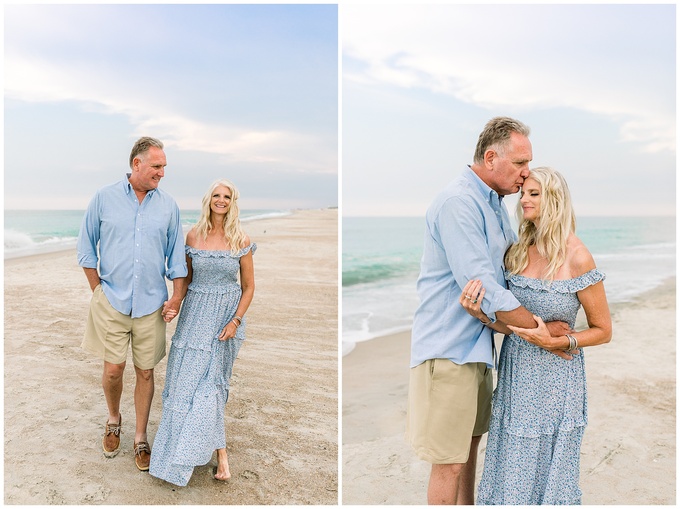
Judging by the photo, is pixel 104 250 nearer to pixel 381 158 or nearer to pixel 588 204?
pixel 381 158

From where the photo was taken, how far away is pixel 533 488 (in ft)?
8.91

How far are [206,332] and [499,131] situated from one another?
2084 mm

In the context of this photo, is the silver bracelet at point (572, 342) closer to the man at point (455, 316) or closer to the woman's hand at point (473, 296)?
the man at point (455, 316)

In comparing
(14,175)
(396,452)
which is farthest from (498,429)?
(14,175)

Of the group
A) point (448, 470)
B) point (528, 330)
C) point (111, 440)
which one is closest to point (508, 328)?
point (528, 330)

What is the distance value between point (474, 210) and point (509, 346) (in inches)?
26.2

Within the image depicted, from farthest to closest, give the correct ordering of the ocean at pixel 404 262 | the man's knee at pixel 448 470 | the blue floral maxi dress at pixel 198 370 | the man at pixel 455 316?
the ocean at pixel 404 262
the blue floral maxi dress at pixel 198 370
the man's knee at pixel 448 470
the man at pixel 455 316

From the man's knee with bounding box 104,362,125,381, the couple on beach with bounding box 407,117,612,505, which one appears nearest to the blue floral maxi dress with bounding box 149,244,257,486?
the man's knee with bounding box 104,362,125,381

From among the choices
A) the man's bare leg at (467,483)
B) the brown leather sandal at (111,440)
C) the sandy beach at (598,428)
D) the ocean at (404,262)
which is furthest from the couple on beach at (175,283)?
A: the ocean at (404,262)

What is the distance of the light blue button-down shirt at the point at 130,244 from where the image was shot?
11.9 ft

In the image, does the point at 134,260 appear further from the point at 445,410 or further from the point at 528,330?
the point at 528,330

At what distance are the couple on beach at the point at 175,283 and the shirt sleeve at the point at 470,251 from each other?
57.6 inches

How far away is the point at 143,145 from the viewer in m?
3.61

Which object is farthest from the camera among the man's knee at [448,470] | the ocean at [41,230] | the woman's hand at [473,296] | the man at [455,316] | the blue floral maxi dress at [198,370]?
the ocean at [41,230]
